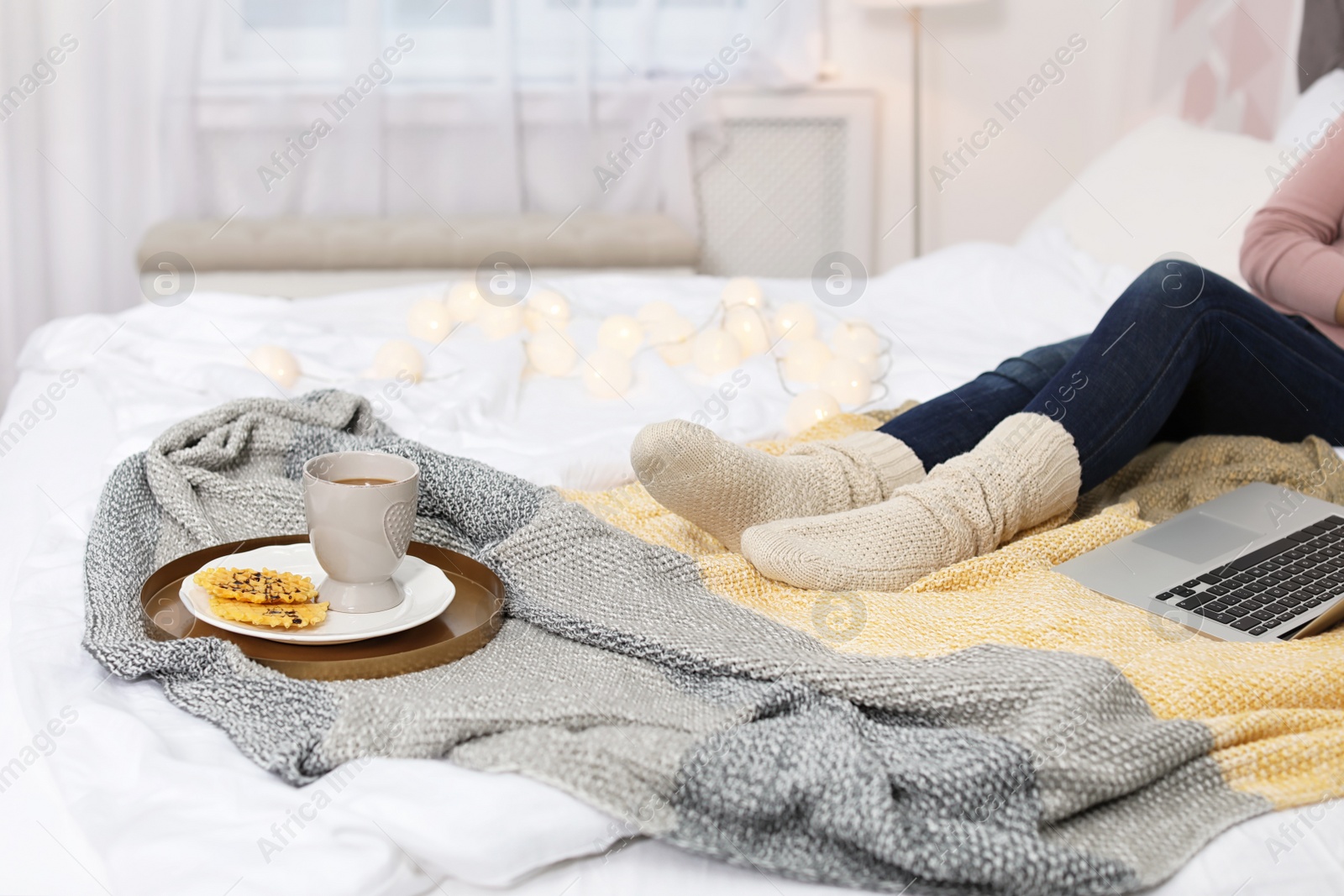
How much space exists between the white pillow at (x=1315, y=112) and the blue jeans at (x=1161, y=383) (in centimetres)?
71

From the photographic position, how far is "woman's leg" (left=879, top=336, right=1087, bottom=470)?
974 mm

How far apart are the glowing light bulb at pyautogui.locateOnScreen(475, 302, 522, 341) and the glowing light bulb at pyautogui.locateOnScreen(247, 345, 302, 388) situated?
0.27 m

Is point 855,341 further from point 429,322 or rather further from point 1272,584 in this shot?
point 1272,584

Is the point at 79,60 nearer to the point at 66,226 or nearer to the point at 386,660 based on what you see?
the point at 66,226

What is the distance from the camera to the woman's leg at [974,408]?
974 millimetres

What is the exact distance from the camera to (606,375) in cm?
128

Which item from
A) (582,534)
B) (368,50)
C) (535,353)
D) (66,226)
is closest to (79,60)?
(66,226)

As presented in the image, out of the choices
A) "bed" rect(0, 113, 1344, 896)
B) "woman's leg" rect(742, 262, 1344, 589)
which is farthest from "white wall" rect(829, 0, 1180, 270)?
"woman's leg" rect(742, 262, 1344, 589)

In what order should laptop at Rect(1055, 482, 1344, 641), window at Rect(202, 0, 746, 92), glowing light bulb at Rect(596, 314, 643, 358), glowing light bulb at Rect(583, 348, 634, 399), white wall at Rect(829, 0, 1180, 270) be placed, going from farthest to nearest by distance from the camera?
white wall at Rect(829, 0, 1180, 270), window at Rect(202, 0, 746, 92), glowing light bulb at Rect(596, 314, 643, 358), glowing light bulb at Rect(583, 348, 634, 399), laptop at Rect(1055, 482, 1344, 641)

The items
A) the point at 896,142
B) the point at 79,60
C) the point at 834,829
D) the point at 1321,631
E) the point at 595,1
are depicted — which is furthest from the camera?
the point at 896,142

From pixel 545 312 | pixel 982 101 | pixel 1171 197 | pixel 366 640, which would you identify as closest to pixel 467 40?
pixel 982 101

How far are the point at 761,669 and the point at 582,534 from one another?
19 cm

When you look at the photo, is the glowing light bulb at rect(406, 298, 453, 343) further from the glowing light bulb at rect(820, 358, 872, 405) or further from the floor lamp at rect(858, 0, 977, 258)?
the floor lamp at rect(858, 0, 977, 258)

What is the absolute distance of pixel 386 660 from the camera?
2.08ft
